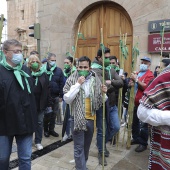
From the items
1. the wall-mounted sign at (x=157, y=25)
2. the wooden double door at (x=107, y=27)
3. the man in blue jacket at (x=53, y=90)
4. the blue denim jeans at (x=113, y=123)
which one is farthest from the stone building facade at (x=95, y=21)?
the blue denim jeans at (x=113, y=123)

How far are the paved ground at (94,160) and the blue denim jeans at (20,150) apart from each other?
1.00 m

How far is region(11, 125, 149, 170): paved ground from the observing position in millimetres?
3608

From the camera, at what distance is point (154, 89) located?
1.79 metres

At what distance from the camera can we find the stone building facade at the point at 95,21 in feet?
22.6

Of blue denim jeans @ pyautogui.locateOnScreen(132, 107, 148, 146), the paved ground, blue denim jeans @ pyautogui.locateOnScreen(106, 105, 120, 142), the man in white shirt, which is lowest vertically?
the paved ground

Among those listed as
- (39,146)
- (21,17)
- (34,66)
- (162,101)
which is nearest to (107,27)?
(34,66)

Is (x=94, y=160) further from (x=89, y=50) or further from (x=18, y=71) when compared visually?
(x=89, y=50)

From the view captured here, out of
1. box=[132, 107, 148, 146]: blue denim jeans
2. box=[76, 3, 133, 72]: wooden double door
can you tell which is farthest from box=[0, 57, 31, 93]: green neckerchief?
box=[76, 3, 133, 72]: wooden double door

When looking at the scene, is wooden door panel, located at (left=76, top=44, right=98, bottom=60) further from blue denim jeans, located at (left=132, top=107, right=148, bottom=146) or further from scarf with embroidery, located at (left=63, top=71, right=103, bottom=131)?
scarf with embroidery, located at (left=63, top=71, right=103, bottom=131)

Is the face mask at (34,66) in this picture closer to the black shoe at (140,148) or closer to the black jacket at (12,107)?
the black jacket at (12,107)

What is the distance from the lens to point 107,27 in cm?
800

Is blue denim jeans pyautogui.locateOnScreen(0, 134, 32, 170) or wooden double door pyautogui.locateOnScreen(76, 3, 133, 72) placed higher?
wooden double door pyautogui.locateOnScreen(76, 3, 133, 72)

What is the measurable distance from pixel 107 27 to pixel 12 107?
6.22m

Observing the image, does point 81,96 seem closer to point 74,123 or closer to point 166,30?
point 74,123
